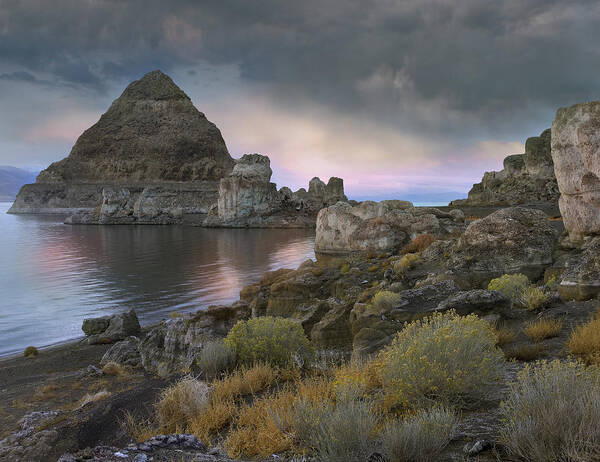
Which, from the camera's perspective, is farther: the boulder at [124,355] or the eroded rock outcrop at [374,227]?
the eroded rock outcrop at [374,227]

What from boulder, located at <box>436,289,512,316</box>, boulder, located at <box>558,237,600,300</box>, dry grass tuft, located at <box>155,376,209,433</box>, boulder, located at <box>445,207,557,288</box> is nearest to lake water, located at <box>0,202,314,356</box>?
dry grass tuft, located at <box>155,376,209,433</box>

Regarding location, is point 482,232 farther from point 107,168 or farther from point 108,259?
point 107,168

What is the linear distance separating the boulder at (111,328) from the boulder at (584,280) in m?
13.9

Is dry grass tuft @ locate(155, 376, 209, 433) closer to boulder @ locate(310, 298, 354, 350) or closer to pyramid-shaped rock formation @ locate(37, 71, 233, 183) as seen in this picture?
boulder @ locate(310, 298, 354, 350)

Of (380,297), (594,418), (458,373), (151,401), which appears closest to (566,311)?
(380,297)

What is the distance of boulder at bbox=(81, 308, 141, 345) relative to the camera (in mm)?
14359

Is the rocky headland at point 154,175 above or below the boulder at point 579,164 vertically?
above

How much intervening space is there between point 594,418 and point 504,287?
7.12 metres

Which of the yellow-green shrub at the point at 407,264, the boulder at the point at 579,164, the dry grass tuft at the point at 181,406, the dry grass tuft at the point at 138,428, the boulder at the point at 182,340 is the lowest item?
the boulder at the point at 182,340

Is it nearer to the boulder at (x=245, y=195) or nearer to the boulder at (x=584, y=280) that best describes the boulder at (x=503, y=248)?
the boulder at (x=584, y=280)

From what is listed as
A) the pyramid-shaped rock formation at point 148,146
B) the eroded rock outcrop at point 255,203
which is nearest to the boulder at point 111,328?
the eroded rock outcrop at point 255,203

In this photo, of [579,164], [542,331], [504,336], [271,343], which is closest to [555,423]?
[504,336]

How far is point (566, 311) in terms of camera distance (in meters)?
7.54

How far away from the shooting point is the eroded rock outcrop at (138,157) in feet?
497
